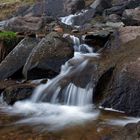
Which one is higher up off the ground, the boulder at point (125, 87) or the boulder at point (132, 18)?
the boulder at point (132, 18)

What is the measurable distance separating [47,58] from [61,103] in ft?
7.92

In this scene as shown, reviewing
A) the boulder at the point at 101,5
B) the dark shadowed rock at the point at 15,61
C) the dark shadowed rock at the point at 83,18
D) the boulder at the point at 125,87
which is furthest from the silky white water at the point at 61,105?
the boulder at the point at 101,5

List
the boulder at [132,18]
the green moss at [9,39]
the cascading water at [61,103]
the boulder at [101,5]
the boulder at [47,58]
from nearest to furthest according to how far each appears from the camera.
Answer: the cascading water at [61,103] → the boulder at [47,58] → the green moss at [9,39] → the boulder at [132,18] → the boulder at [101,5]

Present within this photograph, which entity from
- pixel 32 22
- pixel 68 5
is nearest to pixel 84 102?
pixel 32 22

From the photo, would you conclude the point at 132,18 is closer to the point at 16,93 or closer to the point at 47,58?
the point at 47,58

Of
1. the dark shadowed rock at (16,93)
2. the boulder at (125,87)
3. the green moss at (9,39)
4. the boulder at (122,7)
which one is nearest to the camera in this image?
the boulder at (125,87)

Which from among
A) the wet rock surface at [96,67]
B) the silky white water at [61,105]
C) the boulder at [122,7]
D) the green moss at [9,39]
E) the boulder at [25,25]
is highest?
the boulder at [122,7]

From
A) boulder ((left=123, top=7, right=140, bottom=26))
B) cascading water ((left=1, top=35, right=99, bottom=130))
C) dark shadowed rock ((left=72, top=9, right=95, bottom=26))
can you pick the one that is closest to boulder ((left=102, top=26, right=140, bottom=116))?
cascading water ((left=1, top=35, right=99, bottom=130))

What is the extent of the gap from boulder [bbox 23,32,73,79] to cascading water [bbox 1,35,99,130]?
1.21ft

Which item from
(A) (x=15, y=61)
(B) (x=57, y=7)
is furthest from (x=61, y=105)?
(B) (x=57, y=7)

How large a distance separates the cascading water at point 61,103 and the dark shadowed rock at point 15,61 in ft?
6.40

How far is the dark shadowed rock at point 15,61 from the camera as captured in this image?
14002 mm

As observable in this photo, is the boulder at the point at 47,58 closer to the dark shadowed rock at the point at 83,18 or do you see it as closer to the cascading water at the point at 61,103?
the cascading water at the point at 61,103

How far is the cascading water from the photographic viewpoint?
1001 cm
